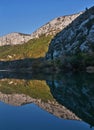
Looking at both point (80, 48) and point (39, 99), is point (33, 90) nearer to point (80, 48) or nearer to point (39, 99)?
point (39, 99)

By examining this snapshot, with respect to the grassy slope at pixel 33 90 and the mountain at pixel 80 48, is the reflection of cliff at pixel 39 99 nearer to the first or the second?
the grassy slope at pixel 33 90

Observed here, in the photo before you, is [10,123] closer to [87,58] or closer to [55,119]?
[55,119]

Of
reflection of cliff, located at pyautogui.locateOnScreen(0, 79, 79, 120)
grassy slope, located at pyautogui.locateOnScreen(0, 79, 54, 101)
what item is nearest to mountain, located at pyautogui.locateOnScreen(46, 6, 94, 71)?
grassy slope, located at pyautogui.locateOnScreen(0, 79, 54, 101)

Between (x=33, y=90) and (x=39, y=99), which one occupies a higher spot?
(x=39, y=99)

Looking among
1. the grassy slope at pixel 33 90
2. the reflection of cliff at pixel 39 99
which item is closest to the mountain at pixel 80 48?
the grassy slope at pixel 33 90

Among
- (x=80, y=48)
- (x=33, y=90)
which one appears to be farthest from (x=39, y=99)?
(x=80, y=48)

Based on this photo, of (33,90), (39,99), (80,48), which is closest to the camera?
(39,99)

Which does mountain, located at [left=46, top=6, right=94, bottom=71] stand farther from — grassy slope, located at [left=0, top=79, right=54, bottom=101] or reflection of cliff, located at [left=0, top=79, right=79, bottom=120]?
reflection of cliff, located at [left=0, top=79, right=79, bottom=120]

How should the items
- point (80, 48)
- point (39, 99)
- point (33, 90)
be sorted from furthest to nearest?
point (80, 48)
point (33, 90)
point (39, 99)

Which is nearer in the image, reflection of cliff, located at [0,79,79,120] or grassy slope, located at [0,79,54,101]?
reflection of cliff, located at [0,79,79,120]

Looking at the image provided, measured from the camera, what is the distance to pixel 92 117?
27516mm

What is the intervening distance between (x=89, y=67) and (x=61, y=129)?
11160cm

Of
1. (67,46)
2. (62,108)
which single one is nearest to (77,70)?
(67,46)

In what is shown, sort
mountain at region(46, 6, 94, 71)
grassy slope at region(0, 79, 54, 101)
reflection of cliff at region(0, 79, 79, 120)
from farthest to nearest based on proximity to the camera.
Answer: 1. mountain at region(46, 6, 94, 71)
2. grassy slope at region(0, 79, 54, 101)
3. reflection of cliff at region(0, 79, 79, 120)
